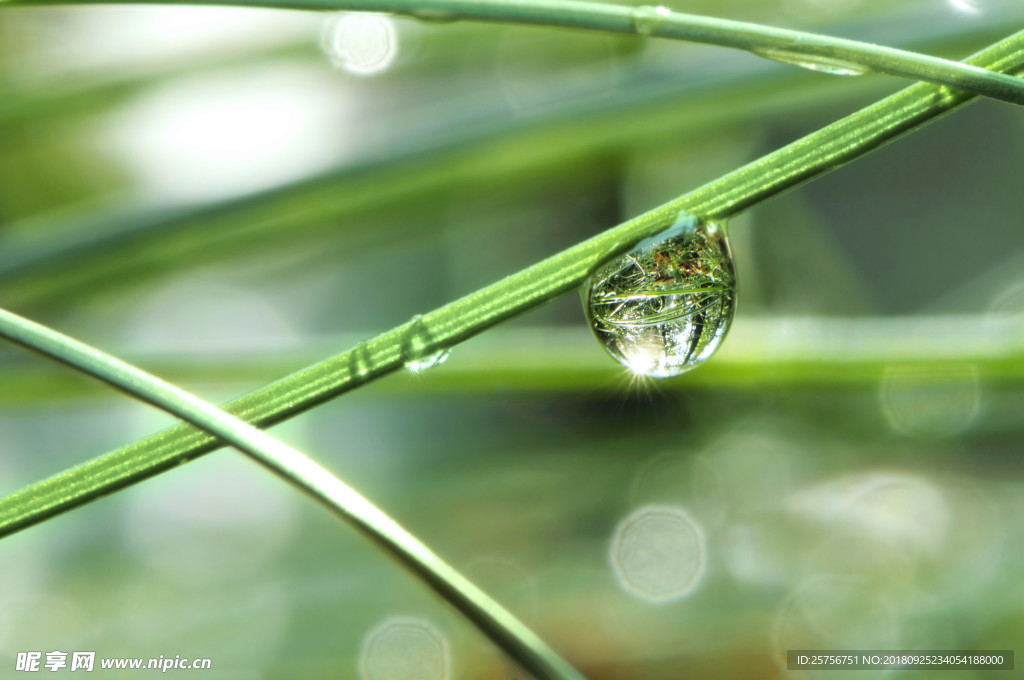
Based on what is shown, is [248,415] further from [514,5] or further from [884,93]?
[884,93]

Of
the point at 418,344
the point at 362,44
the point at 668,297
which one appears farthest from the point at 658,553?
the point at 362,44

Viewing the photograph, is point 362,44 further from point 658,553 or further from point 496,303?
point 496,303

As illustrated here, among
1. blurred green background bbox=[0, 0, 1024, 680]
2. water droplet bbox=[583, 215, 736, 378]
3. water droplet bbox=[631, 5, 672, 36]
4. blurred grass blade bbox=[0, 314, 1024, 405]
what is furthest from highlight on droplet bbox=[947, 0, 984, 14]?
water droplet bbox=[631, 5, 672, 36]

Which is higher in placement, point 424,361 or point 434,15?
point 434,15

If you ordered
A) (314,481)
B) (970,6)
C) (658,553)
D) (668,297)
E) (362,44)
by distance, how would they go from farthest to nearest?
(362,44), (658,553), (970,6), (668,297), (314,481)

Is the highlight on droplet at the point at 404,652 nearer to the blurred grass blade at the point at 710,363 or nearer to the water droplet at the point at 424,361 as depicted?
the blurred grass blade at the point at 710,363

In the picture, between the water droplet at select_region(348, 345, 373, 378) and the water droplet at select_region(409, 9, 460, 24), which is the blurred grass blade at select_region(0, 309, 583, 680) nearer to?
the water droplet at select_region(348, 345, 373, 378)

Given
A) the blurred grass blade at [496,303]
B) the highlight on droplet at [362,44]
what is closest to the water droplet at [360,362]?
the blurred grass blade at [496,303]

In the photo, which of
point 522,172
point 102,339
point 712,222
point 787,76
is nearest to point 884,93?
point 787,76
